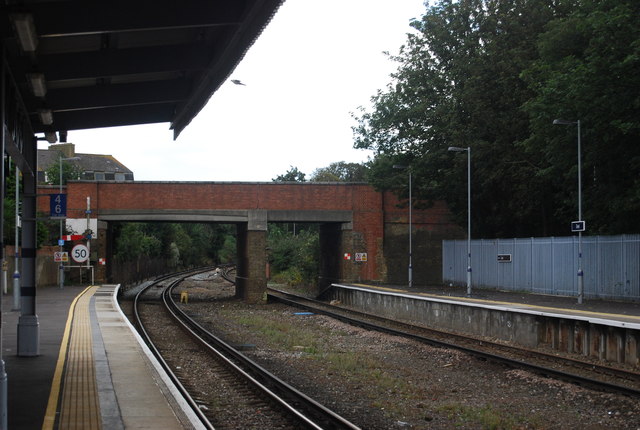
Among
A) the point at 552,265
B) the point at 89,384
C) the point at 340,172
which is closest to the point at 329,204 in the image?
the point at 552,265

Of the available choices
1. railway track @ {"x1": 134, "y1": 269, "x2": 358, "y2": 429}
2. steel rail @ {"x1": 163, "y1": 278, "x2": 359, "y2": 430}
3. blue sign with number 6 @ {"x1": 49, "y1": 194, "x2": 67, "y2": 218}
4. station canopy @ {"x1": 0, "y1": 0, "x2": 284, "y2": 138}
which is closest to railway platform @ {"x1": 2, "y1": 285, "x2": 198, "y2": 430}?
railway track @ {"x1": 134, "y1": 269, "x2": 358, "y2": 429}

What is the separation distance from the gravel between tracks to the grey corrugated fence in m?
11.2

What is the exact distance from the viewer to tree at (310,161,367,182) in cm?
9931

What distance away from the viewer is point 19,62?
862 centimetres

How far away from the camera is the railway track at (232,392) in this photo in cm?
1002

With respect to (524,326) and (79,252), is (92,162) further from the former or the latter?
(524,326)

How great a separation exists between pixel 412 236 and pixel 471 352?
84.9ft

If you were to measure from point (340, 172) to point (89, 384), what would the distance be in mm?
97175

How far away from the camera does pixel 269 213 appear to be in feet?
134

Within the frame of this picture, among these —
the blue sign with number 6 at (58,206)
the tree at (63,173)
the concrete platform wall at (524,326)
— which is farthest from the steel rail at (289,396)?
the tree at (63,173)

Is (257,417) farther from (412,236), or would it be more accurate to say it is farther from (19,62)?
(412,236)

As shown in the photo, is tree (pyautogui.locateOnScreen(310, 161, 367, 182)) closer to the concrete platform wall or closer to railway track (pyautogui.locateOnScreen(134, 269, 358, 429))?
the concrete platform wall

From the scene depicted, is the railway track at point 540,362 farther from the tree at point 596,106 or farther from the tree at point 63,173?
the tree at point 63,173

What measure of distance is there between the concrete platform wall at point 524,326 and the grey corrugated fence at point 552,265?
7.84 m
